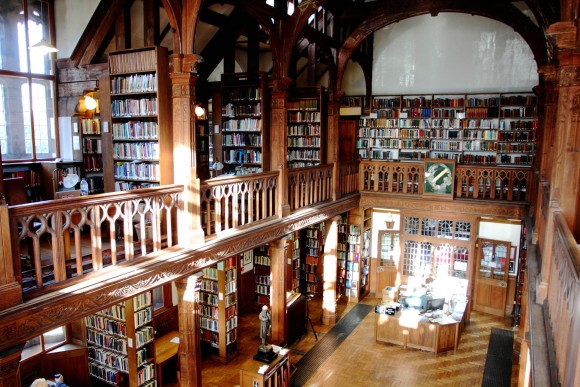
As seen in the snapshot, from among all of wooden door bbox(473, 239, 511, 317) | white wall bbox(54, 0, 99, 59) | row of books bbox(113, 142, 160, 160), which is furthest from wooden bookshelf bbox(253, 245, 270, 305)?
white wall bbox(54, 0, 99, 59)

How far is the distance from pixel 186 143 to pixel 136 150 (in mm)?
1610

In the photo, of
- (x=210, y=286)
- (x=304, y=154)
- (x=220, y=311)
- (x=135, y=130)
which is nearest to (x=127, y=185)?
(x=135, y=130)

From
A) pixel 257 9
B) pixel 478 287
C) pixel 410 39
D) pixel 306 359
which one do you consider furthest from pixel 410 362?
pixel 410 39

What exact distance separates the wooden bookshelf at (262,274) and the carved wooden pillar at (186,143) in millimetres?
5283

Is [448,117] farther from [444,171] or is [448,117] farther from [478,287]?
[478,287]

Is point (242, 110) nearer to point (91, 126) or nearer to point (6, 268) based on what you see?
point (91, 126)

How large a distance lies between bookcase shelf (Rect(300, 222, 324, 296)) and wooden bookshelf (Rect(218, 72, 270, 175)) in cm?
299

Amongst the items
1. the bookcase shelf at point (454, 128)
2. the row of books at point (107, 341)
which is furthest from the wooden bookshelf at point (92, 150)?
the bookcase shelf at point (454, 128)

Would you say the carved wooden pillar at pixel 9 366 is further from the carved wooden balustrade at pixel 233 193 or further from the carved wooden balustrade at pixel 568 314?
the carved wooden balustrade at pixel 568 314

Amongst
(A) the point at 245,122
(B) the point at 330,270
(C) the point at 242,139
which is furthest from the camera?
(B) the point at 330,270

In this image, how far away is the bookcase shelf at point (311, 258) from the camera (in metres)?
11.8

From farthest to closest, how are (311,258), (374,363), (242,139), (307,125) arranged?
(311,258), (307,125), (242,139), (374,363)

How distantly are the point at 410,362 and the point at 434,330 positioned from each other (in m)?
0.86

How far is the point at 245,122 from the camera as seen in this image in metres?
9.43
